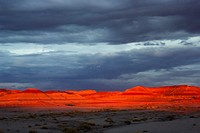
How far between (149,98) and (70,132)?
13672cm

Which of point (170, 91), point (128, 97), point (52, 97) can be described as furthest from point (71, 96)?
point (170, 91)

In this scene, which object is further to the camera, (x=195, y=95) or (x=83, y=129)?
(x=195, y=95)

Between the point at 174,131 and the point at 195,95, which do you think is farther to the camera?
the point at 195,95

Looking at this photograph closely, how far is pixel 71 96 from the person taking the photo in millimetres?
186125

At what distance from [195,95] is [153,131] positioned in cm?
14407

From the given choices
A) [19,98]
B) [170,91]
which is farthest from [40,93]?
[170,91]

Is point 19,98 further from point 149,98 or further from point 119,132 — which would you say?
point 119,132

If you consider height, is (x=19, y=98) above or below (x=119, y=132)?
above

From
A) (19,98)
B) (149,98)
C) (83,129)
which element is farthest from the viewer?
(149,98)

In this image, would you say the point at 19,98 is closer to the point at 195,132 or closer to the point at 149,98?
the point at 149,98

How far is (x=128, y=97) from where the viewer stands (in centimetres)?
18038

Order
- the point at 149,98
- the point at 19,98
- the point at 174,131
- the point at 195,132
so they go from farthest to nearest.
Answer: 1. the point at 149,98
2. the point at 19,98
3. the point at 174,131
4. the point at 195,132

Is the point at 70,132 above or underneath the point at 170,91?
underneath

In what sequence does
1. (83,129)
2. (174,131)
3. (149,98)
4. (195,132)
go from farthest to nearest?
1. (149,98)
2. (83,129)
3. (174,131)
4. (195,132)
